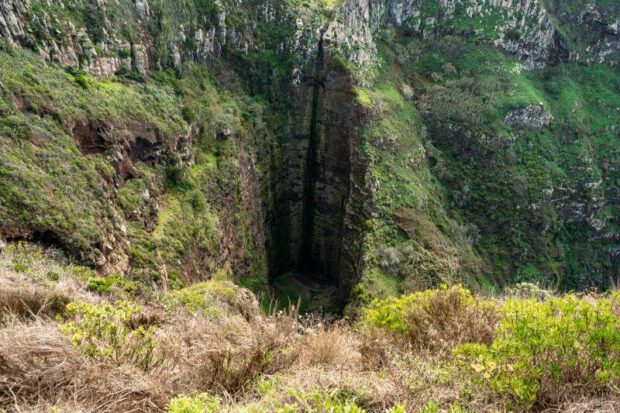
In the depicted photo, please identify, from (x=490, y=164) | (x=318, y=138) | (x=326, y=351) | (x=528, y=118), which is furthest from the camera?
(x=528, y=118)

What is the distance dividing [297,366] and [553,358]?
11.7 ft

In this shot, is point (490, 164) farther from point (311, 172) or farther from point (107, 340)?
point (107, 340)

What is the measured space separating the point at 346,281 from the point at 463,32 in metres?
44.1

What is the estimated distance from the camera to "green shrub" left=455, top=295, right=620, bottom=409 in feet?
17.4

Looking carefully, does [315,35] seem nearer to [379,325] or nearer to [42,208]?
[42,208]

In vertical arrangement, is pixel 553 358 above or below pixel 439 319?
above

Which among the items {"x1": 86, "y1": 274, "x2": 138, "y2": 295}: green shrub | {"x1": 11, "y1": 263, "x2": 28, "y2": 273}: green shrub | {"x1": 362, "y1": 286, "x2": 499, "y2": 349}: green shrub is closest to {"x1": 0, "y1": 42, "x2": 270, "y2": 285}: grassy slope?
{"x1": 86, "y1": 274, "x2": 138, "y2": 295}: green shrub

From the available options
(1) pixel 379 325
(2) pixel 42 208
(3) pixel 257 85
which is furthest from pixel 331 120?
(1) pixel 379 325

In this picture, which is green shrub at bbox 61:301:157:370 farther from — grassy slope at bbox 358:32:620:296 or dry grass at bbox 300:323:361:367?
grassy slope at bbox 358:32:620:296

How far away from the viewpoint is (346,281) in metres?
46.3

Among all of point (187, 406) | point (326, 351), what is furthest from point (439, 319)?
point (187, 406)

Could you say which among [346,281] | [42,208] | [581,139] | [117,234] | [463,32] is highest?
[463,32]

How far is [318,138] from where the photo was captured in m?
52.4

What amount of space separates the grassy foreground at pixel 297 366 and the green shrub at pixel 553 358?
2cm
